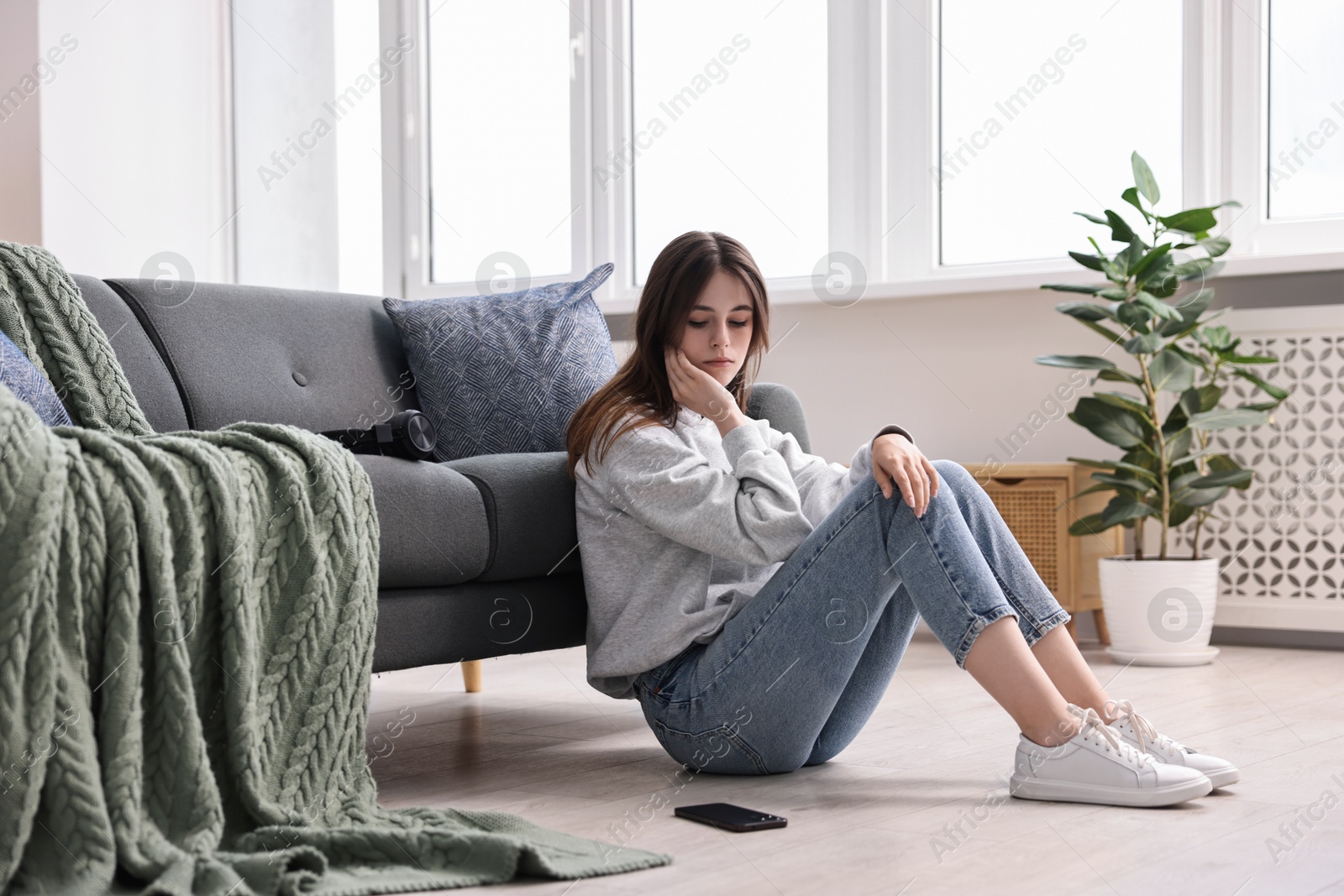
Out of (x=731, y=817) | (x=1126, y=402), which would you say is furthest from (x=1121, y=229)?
(x=731, y=817)

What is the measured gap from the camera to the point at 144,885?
1.24m

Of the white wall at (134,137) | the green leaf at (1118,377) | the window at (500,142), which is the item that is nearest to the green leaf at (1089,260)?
the green leaf at (1118,377)

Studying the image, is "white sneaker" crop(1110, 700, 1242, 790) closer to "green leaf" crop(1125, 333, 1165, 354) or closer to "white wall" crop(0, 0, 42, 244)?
"green leaf" crop(1125, 333, 1165, 354)

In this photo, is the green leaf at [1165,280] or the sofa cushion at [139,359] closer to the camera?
the sofa cushion at [139,359]

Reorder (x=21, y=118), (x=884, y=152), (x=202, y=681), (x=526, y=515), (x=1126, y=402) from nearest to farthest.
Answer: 1. (x=202, y=681)
2. (x=526, y=515)
3. (x=1126, y=402)
4. (x=884, y=152)
5. (x=21, y=118)

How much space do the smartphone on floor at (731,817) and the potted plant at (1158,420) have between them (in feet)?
5.53

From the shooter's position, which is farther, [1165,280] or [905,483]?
[1165,280]

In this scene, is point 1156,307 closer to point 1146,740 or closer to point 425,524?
point 1146,740

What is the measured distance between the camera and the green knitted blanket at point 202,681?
122 centimetres

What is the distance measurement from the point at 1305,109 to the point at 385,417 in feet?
7.50

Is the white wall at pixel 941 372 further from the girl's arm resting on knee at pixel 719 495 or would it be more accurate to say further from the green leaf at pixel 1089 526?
the girl's arm resting on knee at pixel 719 495

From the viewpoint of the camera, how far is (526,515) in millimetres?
1927

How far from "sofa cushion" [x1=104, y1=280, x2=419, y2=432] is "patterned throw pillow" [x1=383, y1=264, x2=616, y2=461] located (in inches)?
2.4

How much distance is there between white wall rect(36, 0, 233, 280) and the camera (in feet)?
12.8
